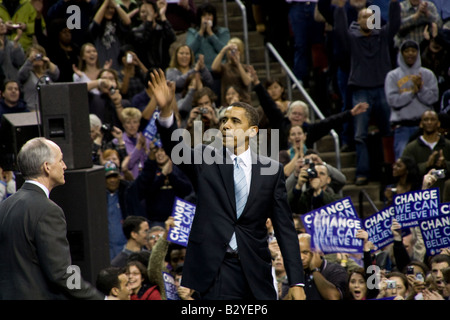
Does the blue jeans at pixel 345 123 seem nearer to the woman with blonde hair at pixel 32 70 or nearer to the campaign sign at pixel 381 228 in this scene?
the campaign sign at pixel 381 228

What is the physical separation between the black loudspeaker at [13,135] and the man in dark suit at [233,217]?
2126 millimetres

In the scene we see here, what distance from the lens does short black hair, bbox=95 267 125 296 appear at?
682cm

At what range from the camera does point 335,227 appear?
791 cm

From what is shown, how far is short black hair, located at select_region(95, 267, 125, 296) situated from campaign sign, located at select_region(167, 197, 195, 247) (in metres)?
1.02

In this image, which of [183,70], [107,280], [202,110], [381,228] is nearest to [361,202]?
[202,110]

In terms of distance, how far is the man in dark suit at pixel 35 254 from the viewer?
477 centimetres

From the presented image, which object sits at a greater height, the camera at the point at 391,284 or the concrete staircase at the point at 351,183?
the concrete staircase at the point at 351,183

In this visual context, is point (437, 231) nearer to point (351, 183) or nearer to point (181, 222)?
point (181, 222)

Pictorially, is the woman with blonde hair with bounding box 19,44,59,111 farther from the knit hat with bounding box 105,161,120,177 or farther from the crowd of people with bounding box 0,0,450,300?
the knit hat with bounding box 105,161,120,177

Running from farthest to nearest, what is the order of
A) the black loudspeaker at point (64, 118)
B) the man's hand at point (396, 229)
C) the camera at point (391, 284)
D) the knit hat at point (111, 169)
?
the knit hat at point (111, 169) → the man's hand at point (396, 229) → the camera at point (391, 284) → the black loudspeaker at point (64, 118)

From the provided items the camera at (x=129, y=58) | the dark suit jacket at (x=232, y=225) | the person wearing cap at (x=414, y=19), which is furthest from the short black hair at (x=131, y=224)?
the person wearing cap at (x=414, y=19)

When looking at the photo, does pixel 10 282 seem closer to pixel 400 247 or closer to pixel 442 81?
pixel 400 247

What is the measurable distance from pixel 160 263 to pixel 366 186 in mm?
3933

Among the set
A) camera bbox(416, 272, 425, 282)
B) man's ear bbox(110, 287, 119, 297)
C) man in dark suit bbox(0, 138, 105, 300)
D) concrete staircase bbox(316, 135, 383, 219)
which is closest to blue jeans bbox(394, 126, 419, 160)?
concrete staircase bbox(316, 135, 383, 219)
